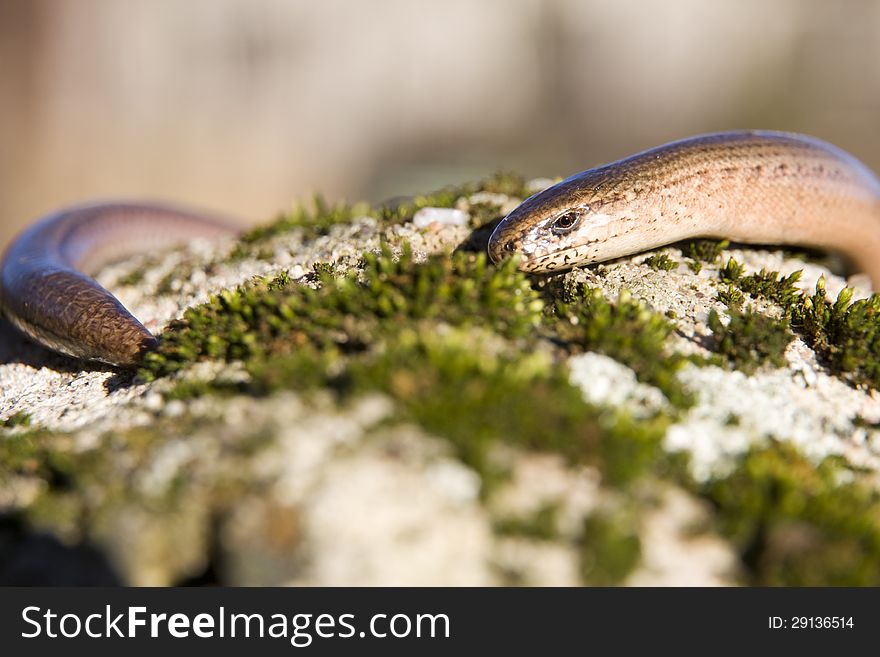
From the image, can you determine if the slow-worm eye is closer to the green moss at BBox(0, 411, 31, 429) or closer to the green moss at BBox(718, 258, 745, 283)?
the green moss at BBox(718, 258, 745, 283)

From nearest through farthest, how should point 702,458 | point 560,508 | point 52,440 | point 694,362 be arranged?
point 560,508 < point 702,458 < point 52,440 < point 694,362

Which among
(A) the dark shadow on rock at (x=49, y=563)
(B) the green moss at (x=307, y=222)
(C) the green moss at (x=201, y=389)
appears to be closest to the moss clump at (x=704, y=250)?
(B) the green moss at (x=307, y=222)

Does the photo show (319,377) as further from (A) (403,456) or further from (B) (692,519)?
(B) (692,519)

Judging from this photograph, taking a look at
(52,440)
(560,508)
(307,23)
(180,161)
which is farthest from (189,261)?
(307,23)

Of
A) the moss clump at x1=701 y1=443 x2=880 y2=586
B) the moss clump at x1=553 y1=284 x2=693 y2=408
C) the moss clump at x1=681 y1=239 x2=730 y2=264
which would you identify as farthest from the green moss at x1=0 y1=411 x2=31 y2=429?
the moss clump at x1=681 y1=239 x2=730 y2=264

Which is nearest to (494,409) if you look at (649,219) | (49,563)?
(49,563)

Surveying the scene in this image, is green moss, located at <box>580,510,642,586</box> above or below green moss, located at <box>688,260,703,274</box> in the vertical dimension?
below

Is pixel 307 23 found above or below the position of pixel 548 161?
above
